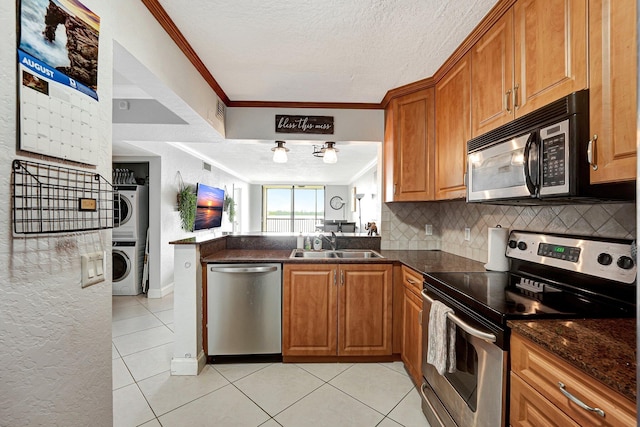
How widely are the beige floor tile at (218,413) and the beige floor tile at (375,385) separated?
0.63m

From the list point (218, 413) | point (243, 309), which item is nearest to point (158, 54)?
point (243, 309)

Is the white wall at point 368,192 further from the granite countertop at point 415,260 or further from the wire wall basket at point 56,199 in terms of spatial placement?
the wire wall basket at point 56,199

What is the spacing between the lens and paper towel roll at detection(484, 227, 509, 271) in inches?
71.3

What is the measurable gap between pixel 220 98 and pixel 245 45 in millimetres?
854

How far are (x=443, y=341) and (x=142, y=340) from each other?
9.39ft

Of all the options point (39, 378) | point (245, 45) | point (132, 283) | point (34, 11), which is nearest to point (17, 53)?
point (34, 11)

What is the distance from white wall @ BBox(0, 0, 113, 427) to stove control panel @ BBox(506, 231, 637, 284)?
215 cm

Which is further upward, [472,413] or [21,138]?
[21,138]

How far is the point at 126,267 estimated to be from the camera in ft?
13.2

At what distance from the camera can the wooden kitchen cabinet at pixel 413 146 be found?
2324 mm

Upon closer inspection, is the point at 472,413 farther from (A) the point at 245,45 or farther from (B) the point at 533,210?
(A) the point at 245,45

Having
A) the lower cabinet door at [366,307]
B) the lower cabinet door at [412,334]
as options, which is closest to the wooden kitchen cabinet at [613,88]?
the lower cabinet door at [412,334]

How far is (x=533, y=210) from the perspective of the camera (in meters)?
1.72

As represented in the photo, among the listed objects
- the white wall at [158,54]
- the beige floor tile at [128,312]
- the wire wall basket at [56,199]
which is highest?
the white wall at [158,54]
